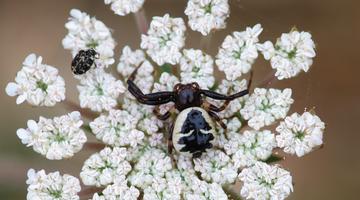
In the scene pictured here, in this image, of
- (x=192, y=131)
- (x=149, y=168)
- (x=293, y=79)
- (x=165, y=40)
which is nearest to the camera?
(x=192, y=131)

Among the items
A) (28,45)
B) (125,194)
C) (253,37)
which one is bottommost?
(125,194)

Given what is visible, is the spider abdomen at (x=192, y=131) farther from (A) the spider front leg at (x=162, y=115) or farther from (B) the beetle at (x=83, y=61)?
(B) the beetle at (x=83, y=61)

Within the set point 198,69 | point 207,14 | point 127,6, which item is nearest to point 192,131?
point 198,69

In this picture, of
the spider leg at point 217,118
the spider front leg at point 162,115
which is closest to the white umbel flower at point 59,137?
the spider front leg at point 162,115

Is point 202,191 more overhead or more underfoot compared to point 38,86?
more underfoot

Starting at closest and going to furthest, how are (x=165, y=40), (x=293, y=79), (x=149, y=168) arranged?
(x=149, y=168), (x=165, y=40), (x=293, y=79)

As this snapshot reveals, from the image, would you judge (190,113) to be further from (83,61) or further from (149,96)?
(83,61)

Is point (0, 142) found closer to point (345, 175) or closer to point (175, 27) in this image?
point (175, 27)

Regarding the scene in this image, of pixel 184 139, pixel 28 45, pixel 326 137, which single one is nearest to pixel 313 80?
pixel 326 137
